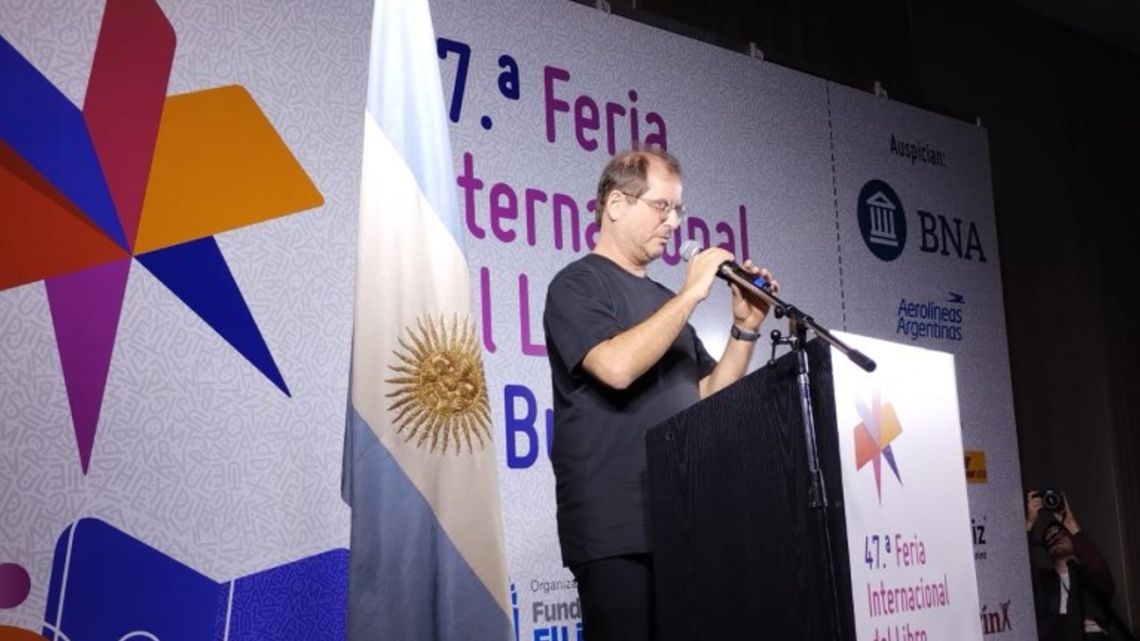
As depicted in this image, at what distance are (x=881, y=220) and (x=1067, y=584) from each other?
1.60 metres

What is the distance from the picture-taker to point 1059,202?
627 cm

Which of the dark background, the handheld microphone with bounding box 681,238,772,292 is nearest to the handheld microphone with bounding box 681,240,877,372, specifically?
the handheld microphone with bounding box 681,238,772,292

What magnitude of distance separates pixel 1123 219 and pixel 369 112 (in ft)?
17.4

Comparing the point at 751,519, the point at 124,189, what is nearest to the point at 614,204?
the point at 751,519

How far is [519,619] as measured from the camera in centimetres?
327

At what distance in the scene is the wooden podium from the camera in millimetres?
1880

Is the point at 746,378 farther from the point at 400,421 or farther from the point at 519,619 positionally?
the point at 519,619

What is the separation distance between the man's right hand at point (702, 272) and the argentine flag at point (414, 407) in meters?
0.44

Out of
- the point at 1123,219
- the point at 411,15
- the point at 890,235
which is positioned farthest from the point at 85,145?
the point at 1123,219

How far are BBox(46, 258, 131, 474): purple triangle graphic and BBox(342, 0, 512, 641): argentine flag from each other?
0.69m

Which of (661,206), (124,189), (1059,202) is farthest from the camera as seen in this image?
(1059,202)

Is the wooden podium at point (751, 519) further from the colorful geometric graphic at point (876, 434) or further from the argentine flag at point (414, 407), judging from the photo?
the argentine flag at point (414, 407)

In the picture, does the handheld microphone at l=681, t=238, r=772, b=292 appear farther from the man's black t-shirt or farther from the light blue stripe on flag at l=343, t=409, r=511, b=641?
the light blue stripe on flag at l=343, t=409, r=511, b=641

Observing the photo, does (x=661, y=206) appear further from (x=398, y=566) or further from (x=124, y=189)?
(x=124, y=189)
